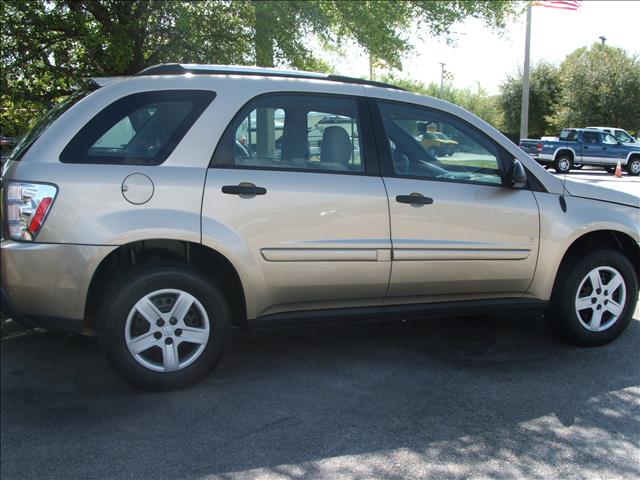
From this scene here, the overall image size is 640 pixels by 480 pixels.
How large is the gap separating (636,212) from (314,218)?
8.35ft

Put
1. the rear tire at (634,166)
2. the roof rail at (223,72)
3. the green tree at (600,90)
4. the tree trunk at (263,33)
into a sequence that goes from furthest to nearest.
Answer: the rear tire at (634,166)
the green tree at (600,90)
the tree trunk at (263,33)
the roof rail at (223,72)

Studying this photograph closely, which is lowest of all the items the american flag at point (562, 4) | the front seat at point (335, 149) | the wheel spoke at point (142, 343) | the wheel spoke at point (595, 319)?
the wheel spoke at point (595, 319)

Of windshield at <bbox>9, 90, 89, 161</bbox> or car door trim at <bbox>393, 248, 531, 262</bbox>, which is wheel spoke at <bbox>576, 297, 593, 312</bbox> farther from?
windshield at <bbox>9, 90, 89, 161</bbox>

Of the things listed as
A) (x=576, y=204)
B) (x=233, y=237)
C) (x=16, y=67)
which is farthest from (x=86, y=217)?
(x=16, y=67)

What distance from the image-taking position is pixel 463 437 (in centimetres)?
325

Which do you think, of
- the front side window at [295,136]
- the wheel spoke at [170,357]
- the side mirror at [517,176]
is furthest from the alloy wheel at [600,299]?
the wheel spoke at [170,357]

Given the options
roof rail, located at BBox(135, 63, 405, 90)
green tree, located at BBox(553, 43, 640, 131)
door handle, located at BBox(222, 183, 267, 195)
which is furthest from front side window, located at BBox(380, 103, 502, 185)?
green tree, located at BBox(553, 43, 640, 131)

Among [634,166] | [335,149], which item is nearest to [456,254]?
[335,149]

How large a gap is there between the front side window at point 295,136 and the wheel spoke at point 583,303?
1.93m

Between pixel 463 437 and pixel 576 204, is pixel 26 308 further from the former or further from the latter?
pixel 576 204

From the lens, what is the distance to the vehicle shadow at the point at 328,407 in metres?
3.04

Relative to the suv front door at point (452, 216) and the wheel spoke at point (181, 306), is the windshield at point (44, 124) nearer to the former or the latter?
the wheel spoke at point (181, 306)

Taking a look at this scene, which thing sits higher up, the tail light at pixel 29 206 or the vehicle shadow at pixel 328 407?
the tail light at pixel 29 206

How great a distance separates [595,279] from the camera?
450cm
